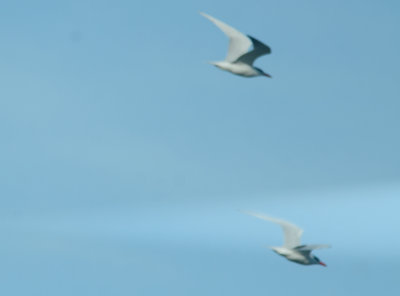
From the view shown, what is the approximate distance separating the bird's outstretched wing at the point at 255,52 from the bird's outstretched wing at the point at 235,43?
1.08ft

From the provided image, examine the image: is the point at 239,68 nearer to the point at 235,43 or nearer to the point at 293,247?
the point at 235,43

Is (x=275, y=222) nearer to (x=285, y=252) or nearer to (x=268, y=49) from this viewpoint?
(x=285, y=252)

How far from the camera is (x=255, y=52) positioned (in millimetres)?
49906

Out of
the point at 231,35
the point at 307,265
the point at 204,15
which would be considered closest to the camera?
the point at 204,15

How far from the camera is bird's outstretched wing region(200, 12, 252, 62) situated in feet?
160

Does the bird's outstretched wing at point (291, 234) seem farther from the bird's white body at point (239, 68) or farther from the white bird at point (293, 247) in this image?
the bird's white body at point (239, 68)

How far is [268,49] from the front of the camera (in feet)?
164

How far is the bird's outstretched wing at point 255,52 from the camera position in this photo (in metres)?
49.4

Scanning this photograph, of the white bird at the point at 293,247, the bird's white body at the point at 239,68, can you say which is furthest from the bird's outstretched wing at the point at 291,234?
the bird's white body at the point at 239,68

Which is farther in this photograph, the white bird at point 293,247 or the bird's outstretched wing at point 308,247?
A: the white bird at point 293,247

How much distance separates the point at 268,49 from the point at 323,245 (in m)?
8.20

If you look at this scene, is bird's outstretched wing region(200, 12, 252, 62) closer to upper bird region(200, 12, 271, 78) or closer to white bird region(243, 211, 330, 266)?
upper bird region(200, 12, 271, 78)

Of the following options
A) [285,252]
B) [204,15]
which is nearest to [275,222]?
[285,252]

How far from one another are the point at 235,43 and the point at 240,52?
521 mm
